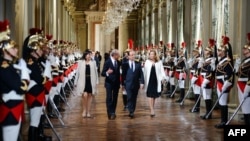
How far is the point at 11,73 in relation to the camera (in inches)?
270

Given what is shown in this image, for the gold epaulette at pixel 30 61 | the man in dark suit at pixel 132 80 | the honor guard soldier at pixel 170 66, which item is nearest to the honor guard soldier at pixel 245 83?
the man in dark suit at pixel 132 80

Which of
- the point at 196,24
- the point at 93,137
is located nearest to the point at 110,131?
the point at 93,137

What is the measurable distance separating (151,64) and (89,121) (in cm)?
248

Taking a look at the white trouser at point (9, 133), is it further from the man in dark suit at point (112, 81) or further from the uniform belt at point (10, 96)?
the man in dark suit at point (112, 81)

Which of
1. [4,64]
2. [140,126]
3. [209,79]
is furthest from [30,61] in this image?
[209,79]

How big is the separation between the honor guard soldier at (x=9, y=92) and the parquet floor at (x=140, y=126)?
303 centimetres

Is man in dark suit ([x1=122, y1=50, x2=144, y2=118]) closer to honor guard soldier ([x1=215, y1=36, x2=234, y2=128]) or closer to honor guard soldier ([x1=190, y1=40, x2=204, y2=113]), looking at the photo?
honor guard soldier ([x1=190, y1=40, x2=204, y2=113])

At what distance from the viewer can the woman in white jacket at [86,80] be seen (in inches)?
530

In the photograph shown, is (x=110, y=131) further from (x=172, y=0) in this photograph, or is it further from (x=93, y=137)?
(x=172, y=0)

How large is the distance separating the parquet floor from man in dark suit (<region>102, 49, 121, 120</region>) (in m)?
0.31

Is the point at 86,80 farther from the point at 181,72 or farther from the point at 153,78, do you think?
the point at 181,72

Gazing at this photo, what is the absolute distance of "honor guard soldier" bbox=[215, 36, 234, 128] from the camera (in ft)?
38.0

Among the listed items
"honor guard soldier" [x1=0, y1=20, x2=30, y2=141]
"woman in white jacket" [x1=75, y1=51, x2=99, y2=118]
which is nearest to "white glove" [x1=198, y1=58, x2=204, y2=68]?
"woman in white jacket" [x1=75, y1=51, x2=99, y2=118]

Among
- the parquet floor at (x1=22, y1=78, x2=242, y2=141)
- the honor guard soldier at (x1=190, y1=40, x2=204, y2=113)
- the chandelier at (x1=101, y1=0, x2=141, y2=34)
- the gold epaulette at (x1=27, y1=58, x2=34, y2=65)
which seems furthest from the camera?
the chandelier at (x1=101, y1=0, x2=141, y2=34)
